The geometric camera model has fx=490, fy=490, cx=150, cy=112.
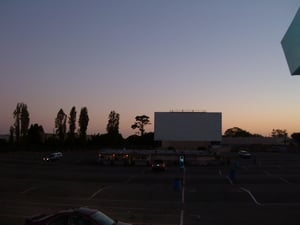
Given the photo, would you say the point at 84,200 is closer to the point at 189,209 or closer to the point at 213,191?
the point at 189,209

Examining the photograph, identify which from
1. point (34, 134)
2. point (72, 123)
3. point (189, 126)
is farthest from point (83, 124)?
point (189, 126)

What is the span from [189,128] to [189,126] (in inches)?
19.2

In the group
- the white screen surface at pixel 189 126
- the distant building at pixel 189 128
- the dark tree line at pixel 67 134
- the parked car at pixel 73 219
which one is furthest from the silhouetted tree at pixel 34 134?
the parked car at pixel 73 219

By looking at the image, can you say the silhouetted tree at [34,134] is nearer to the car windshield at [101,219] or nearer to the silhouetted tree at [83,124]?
the silhouetted tree at [83,124]

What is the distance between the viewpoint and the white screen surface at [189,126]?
119m

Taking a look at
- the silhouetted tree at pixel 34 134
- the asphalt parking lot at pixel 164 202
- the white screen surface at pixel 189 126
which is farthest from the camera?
the silhouetted tree at pixel 34 134

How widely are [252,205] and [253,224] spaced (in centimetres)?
708

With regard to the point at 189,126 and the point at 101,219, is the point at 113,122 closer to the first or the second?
the point at 189,126

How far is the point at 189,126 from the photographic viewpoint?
119 metres

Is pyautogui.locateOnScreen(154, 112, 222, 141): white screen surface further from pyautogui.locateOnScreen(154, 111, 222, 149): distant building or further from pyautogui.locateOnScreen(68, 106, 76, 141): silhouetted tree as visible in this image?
pyautogui.locateOnScreen(68, 106, 76, 141): silhouetted tree

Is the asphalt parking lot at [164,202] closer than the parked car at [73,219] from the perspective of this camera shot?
No

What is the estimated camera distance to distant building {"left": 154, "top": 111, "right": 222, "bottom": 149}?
118938mm

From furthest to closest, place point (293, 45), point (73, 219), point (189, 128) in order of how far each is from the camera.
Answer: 1. point (189, 128)
2. point (73, 219)
3. point (293, 45)

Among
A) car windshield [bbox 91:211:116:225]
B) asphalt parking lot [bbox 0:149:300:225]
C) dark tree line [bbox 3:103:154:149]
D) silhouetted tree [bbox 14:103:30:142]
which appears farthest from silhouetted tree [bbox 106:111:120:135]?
car windshield [bbox 91:211:116:225]
